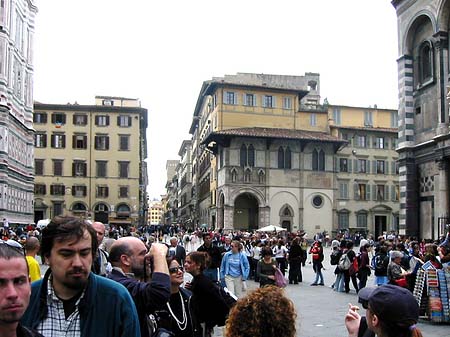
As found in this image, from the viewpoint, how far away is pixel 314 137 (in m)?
51.0

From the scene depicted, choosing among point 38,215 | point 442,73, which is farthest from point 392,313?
point 38,215

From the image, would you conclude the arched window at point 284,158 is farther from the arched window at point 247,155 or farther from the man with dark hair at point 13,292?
the man with dark hair at point 13,292

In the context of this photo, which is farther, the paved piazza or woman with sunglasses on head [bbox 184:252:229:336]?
the paved piazza

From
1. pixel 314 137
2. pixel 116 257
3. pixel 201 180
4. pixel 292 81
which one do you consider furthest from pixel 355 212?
pixel 116 257

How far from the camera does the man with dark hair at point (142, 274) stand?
3.75m

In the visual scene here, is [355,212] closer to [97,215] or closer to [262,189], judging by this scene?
[262,189]

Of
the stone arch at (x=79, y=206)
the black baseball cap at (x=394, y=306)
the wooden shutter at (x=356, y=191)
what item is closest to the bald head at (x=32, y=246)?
the black baseball cap at (x=394, y=306)

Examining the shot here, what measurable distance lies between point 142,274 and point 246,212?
47.1 metres

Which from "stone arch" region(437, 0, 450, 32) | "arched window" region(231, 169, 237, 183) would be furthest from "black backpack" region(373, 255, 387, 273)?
"arched window" region(231, 169, 237, 183)

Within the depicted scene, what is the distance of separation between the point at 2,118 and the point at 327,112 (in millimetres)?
29624

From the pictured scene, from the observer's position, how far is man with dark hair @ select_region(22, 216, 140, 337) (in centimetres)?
315

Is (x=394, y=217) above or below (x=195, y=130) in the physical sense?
below

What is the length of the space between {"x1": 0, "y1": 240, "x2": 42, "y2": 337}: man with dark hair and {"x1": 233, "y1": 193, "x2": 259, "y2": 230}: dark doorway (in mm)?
47797

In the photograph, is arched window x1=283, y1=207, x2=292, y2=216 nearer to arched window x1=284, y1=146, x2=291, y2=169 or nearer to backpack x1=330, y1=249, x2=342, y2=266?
arched window x1=284, y1=146, x2=291, y2=169
